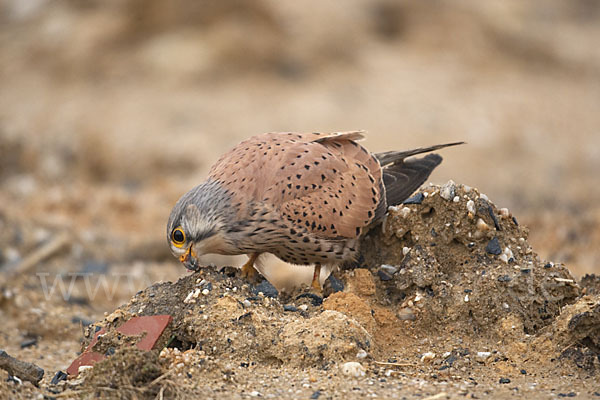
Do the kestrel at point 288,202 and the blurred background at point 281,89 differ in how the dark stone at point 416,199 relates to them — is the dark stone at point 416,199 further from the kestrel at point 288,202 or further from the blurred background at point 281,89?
the blurred background at point 281,89

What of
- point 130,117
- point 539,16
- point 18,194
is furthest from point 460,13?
point 18,194

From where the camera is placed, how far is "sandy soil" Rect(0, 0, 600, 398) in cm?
404

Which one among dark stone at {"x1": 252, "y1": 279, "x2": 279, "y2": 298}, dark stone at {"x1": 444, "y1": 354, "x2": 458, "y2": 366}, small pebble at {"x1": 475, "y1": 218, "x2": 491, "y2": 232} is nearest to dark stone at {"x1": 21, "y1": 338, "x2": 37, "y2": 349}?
dark stone at {"x1": 252, "y1": 279, "x2": 279, "y2": 298}

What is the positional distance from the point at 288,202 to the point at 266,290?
1.89 ft

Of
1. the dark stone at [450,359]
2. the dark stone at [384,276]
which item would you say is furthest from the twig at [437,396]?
the dark stone at [384,276]

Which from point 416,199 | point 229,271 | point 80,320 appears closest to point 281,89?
point 80,320

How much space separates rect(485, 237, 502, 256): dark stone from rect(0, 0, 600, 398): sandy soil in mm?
30

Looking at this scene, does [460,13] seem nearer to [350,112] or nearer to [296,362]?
[350,112]

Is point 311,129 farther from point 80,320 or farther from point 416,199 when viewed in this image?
point 416,199

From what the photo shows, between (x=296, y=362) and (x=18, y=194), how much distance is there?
8.32 metres

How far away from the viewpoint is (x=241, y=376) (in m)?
3.86

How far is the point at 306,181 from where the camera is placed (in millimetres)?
4844

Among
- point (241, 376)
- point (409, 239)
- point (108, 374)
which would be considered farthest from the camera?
point (409, 239)

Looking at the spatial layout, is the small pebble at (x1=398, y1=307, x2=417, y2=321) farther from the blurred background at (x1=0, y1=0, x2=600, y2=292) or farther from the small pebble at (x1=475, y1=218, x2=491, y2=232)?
the blurred background at (x1=0, y1=0, x2=600, y2=292)
